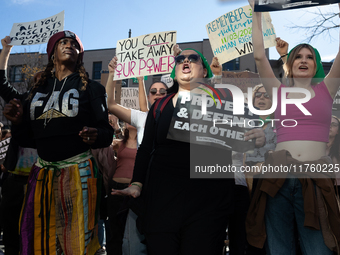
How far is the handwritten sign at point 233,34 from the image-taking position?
4.28m

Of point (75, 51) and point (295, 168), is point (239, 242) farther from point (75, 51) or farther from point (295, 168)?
point (75, 51)

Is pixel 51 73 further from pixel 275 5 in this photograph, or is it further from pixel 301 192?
pixel 301 192

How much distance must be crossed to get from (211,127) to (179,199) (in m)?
0.51

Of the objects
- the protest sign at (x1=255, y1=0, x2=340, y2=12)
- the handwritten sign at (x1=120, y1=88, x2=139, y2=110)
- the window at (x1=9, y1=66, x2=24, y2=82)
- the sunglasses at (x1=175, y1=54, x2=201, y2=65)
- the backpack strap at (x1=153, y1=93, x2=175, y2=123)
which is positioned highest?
the window at (x1=9, y1=66, x2=24, y2=82)

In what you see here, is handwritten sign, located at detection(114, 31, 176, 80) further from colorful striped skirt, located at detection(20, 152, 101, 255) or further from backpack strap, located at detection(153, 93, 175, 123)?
colorful striped skirt, located at detection(20, 152, 101, 255)

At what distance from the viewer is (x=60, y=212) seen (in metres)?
2.24

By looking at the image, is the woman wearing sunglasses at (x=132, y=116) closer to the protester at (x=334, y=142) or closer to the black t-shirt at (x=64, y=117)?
the black t-shirt at (x=64, y=117)

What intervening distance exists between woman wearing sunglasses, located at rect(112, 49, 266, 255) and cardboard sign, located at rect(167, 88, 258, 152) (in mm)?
53

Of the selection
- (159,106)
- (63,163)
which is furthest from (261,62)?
(63,163)

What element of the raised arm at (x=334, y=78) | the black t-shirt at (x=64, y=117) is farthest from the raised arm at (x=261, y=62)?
the black t-shirt at (x=64, y=117)

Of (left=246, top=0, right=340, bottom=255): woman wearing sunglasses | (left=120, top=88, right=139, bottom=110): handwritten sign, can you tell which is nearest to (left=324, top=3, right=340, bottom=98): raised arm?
(left=246, top=0, right=340, bottom=255): woman wearing sunglasses

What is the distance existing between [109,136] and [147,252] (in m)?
0.89

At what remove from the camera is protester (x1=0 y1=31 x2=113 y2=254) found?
2225mm

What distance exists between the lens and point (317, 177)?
2031 mm
